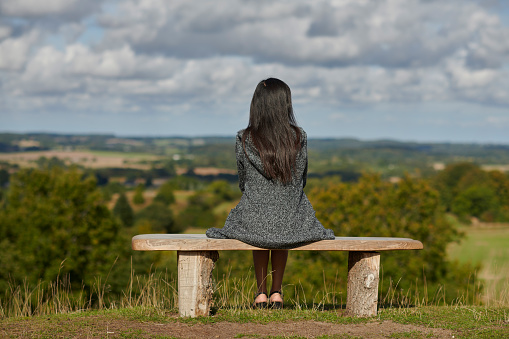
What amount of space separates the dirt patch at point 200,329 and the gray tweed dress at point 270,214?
0.72 metres

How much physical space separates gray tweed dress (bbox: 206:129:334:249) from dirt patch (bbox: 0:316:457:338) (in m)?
0.72

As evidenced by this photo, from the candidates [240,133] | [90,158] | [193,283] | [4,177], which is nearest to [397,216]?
[240,133]

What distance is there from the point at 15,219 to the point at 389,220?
2397 cm

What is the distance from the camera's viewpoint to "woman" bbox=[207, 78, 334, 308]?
4605mm

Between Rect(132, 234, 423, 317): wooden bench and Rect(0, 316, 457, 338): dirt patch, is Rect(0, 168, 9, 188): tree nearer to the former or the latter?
Rect(0, 316, 457, 338): dirt patch

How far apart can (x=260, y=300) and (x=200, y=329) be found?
91 centimetres

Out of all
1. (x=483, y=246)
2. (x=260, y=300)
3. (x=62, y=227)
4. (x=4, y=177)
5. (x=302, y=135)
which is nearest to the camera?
(x=302, y=135)

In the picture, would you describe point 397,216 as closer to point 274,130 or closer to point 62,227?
point 62,227

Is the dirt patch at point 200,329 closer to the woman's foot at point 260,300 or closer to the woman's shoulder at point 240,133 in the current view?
the woman's foot at point 260,300

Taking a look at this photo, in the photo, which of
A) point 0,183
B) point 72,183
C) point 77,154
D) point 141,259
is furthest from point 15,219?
point 77,154

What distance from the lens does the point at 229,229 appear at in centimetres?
465

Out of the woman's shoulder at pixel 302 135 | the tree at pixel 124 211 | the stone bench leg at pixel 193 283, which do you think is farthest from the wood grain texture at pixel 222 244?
the tree at pixel 124 211

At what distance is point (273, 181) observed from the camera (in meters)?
4.73

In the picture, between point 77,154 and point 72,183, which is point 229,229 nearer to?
point 72,183
